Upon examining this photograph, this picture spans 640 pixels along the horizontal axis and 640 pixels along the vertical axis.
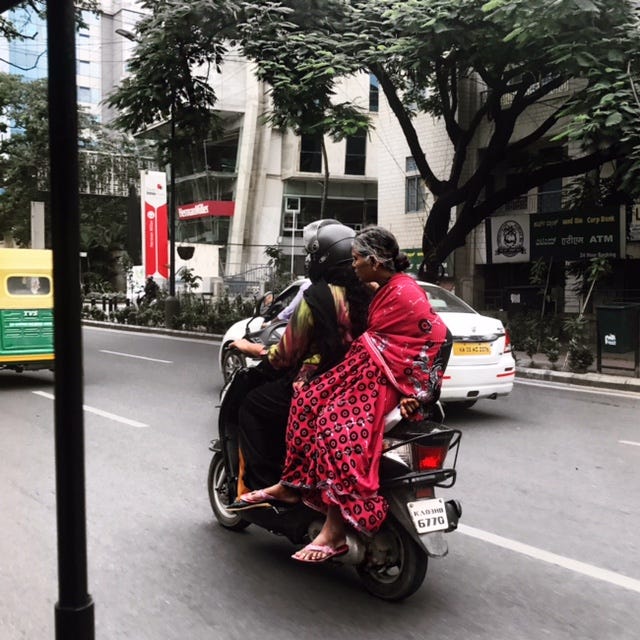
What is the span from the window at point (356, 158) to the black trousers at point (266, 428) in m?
43.7

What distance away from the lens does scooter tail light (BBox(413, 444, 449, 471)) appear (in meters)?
3.54

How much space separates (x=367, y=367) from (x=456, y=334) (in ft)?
15.6

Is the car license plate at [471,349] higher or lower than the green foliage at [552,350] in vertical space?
higher

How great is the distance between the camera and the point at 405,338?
348 cm

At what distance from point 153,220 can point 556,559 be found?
2426cm

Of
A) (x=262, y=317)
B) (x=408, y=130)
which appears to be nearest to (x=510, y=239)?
(x=408, y=130)

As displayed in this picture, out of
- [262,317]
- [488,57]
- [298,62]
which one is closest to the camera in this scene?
[262,317]

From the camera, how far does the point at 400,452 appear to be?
11.6 feet

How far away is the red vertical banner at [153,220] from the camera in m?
26.8

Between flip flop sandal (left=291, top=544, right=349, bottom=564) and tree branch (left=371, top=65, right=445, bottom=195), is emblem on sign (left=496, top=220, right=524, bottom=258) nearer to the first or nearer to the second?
tree branch (left=371, top=65, right=445, bottom=195)

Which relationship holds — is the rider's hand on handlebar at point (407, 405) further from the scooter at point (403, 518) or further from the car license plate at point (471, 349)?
the car license plate at point (471, 349)

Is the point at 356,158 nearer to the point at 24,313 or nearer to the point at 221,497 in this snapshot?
the point at 24,313

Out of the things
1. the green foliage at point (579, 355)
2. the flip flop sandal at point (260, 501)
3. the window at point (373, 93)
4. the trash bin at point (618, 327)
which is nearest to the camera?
the flip flop sandal at point (260, 501)

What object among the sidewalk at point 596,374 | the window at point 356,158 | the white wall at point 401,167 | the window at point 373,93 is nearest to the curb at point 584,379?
the sidewalk at point 596,374
